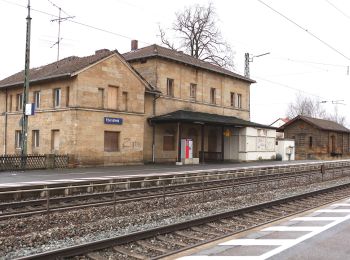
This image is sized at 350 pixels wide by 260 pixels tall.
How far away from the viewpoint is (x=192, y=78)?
38562 millimetres

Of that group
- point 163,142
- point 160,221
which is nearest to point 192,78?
point 163,142

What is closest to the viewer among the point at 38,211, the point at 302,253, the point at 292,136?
the point at 302,253

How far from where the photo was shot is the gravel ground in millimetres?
8523

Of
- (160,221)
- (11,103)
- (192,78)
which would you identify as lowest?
(160,221)

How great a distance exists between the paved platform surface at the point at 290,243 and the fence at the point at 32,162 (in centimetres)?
1710

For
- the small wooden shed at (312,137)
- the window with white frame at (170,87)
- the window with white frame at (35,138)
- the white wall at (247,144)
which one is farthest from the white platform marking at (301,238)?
the small wooden shed at (312,137)

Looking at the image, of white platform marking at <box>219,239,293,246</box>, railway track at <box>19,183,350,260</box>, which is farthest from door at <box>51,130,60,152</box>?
white platform marking at <box>219,239,293,246</box>

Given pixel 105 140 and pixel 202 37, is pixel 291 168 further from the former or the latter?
pixel 202 37

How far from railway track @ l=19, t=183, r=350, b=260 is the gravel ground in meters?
0.81

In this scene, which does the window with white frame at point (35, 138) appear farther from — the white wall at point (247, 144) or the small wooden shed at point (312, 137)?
the small wooden shed at point (312, 137)

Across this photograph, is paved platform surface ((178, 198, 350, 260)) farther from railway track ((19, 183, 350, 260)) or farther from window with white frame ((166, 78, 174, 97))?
window with white frame ((166, 78, 174, 97))

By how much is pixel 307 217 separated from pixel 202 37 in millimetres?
42398

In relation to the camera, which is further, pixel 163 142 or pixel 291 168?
pixel 163 142

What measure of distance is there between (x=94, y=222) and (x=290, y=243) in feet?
16.3
